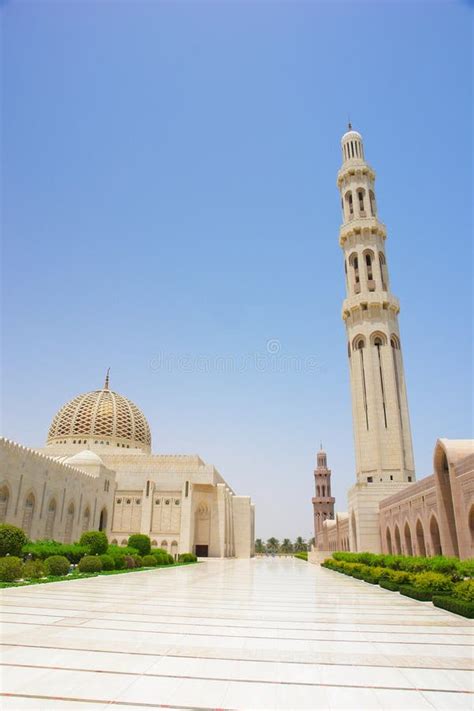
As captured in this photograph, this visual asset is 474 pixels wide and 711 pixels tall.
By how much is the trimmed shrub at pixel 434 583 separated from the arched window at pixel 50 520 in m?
18.9

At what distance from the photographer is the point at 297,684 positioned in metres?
3.90

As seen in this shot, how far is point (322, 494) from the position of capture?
199 ft

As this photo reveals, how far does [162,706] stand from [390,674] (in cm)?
215

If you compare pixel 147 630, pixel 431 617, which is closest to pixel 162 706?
pixel 147 630

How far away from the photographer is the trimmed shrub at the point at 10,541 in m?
13.5

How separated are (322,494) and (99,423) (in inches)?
1321

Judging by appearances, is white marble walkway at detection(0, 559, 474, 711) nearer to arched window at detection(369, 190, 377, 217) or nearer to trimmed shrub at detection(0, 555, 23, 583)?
trimmed shrub at detection(0, 555, 23, 583)

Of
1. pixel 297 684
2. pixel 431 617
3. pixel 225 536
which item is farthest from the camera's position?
pixel 225 536

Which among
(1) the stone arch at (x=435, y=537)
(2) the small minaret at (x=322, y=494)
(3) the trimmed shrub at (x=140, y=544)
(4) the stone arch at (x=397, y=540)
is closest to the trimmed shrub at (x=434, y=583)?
(1) the stone arch at (x=435, y=537)

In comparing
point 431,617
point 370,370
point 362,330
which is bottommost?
point 431,617

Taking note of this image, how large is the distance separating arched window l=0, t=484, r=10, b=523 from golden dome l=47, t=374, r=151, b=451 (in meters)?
18.4

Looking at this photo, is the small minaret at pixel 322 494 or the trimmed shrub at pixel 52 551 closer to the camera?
the trimmed shrub at pixel 52 551

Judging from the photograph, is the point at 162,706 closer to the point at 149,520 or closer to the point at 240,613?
the point at 240,613

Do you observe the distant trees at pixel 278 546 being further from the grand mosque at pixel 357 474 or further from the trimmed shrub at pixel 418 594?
the trimmed shrub at pixel 418 594
